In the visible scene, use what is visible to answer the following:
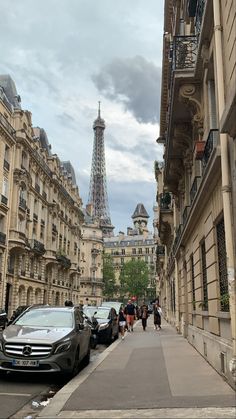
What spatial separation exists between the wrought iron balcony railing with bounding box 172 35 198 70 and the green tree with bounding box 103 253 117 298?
346ft

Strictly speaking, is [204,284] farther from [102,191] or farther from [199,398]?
[102,191]

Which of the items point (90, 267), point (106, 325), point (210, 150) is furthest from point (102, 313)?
point (90, 267)

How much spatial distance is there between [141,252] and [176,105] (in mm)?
122290

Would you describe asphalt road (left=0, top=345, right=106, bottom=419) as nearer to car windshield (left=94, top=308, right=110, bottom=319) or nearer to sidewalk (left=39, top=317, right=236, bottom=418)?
sidewalk (left=39, top=317, right=236, bottom=418)

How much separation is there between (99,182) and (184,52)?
158 metres

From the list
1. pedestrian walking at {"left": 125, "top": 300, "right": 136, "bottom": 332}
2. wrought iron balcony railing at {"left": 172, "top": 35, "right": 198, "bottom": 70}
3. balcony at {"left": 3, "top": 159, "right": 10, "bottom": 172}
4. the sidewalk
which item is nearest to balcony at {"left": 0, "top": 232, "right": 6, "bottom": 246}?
balcony at {"left": 3, "top": 159, "right": 10, "bottom": 172}

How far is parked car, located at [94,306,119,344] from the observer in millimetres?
18266

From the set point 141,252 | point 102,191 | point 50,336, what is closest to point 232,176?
point 50,336

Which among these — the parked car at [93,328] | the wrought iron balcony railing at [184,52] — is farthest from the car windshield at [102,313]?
A: the wrought iron balcony railing at [184,52]

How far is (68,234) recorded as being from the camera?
6631 cm

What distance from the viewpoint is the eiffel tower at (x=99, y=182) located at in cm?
16825

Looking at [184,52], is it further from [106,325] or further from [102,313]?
[102,313]

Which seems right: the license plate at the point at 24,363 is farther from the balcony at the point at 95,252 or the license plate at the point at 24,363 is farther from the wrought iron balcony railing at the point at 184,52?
the balcony at the point at 95,252

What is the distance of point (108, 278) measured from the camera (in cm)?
11750
